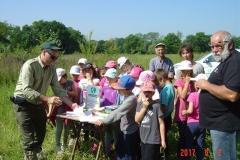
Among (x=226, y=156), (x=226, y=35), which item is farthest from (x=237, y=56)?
(x=226, y=156)

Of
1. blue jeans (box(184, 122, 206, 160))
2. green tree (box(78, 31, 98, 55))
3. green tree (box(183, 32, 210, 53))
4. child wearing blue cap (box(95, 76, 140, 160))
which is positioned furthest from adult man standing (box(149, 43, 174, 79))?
green tree (box(183, 32, 210, 53))

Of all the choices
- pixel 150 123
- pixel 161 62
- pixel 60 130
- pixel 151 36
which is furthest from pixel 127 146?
pixel 151 36

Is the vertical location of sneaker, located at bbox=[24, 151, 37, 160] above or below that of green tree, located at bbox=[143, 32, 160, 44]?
below

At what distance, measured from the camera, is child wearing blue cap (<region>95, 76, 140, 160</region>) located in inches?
134

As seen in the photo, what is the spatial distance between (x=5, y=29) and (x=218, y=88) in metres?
60.5

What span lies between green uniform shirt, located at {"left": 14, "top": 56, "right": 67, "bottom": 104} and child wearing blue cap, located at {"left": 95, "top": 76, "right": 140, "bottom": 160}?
0.97 meters

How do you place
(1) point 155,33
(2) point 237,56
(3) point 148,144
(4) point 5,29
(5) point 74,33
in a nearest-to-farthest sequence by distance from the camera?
(2) point 237,56, (3) point 148,144, (4) point 5,29, (5) point 74,33, (1) point 155,33

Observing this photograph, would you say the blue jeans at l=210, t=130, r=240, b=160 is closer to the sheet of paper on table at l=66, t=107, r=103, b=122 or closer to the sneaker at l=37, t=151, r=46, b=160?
the sheet of paper on table at l=66, t=107, r=103, b=122

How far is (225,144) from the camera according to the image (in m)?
2.58

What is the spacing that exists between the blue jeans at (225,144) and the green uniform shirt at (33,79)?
87.6 inches

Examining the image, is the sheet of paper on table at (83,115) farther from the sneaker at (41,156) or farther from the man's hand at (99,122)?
the sneaker at (41,156)

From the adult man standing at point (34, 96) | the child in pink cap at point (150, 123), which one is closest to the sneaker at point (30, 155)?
the adult man standing at point (34, 96)

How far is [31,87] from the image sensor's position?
11.6 feet

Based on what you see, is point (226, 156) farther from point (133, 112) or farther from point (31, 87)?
point (31, 87)
